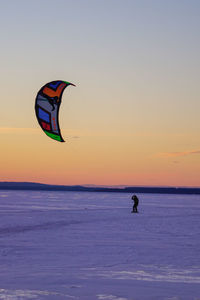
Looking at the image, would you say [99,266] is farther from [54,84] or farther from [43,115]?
[54,84]

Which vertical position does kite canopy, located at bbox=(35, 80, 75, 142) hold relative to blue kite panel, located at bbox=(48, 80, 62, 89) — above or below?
below

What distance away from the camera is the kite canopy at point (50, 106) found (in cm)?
1280

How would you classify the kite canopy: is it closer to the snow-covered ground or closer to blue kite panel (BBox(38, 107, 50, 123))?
blue kite panel (BBox(38, 107, 50, 123))

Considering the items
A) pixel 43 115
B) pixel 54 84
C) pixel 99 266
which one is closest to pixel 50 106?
pixel 43 115

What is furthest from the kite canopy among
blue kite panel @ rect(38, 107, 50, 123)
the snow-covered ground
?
the snow-covered ground

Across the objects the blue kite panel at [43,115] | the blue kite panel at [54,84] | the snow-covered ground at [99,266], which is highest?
the blue kite panel at [54,84]

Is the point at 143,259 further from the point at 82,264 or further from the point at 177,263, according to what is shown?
the point at 82,264

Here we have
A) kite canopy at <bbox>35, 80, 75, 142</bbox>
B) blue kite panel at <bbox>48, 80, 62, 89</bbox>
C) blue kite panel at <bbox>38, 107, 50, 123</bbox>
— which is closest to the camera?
kite canopy at <bbox>35, 80, 75, 142</bbox>

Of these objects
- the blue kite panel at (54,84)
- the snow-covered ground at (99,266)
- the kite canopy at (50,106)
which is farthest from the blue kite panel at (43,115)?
the snow-covered ground at (99,266)

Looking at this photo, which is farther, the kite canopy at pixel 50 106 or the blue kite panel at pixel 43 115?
the blue kite panel at pixel 43 115

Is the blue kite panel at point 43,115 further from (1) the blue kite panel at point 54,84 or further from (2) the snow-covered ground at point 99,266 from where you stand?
(2) the snow-covered ground at point 99,266

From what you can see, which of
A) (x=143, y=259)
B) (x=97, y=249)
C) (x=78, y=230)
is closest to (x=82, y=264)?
(x=143, y=259)

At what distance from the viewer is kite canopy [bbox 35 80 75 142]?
42.0ft

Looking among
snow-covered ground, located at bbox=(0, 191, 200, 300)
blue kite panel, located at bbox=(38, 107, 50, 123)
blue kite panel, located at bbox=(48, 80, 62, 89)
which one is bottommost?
→ snow-covered ground, located at bbox=(0, 191, 200, 300)
